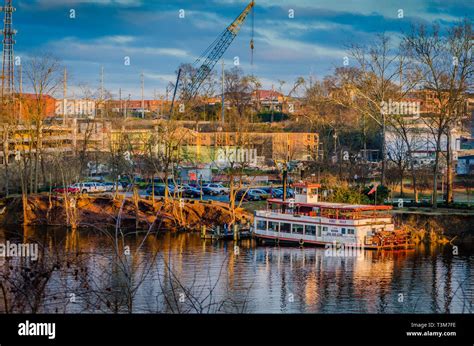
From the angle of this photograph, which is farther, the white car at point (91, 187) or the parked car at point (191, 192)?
the white car at point (91, 187)

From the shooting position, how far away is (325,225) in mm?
29656

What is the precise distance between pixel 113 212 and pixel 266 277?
47.3 feet

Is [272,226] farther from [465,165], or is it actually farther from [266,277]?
[465,165]

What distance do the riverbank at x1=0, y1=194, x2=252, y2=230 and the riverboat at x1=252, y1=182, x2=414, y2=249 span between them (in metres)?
3.10

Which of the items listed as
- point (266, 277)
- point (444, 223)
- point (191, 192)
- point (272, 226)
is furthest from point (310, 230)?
point (191, 192)

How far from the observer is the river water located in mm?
17438

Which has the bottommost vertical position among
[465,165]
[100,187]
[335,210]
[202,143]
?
[335,210]

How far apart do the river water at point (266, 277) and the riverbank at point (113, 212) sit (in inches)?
89.2

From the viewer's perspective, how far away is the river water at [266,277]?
1744cm

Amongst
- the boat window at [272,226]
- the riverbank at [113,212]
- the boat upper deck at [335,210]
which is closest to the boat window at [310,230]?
the boat upper deck at [335,210]

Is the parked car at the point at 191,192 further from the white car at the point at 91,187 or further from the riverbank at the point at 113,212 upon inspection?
the white car at the point at 91,187

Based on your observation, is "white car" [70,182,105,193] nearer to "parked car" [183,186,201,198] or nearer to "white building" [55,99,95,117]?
"parked car" [183,186,201,198]

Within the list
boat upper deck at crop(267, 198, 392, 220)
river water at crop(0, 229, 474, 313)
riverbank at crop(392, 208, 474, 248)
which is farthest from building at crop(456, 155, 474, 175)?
river water at crop(0, 229, 474, 313)
